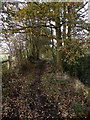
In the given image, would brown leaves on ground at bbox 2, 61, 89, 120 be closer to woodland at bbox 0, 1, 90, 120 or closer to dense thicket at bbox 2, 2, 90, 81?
woodland at bbox 0, 1, 90, 120

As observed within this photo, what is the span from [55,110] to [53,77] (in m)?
1.96

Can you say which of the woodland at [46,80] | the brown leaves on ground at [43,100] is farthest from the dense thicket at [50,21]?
the brown leaves on ground at [43,100]

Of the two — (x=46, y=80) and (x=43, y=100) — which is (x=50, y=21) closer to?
(x=46, y=80)

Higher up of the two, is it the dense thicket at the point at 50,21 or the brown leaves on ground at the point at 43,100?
the dense thicket at the point at 50,21

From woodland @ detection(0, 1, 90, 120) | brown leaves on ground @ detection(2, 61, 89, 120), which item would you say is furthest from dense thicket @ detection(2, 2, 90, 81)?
brown leaves on ground @ detection(2, 61, 89, 120)

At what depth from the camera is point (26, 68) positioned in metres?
5.46

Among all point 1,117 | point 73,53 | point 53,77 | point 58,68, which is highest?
point 73,53

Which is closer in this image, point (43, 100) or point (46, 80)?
point (43, 100)

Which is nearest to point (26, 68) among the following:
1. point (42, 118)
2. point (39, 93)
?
point (39, 93)

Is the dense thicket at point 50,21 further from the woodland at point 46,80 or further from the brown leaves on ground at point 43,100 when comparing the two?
the brown leaves on ground at point 43,100

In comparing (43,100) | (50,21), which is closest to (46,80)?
(43,100)

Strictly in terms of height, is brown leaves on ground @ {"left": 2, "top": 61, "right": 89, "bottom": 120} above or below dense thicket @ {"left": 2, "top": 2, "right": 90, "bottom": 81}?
below

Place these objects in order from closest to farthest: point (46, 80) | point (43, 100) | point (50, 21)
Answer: point (43, 100), point (50, 21), point (46, 80)

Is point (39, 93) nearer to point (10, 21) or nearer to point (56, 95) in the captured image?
point (56, 95)
